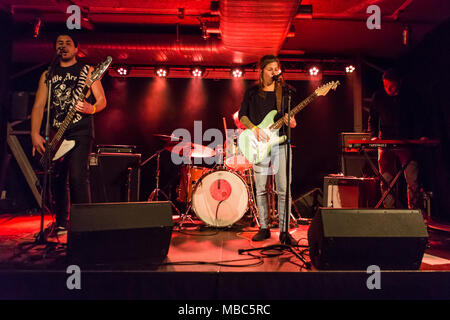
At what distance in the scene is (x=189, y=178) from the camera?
5.18 meters

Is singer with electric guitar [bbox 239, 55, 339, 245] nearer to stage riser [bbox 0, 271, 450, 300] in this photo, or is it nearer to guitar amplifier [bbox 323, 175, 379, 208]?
stage riser [bbox 0, 271, 450, 300]

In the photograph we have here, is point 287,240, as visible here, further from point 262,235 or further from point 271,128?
point 271,128

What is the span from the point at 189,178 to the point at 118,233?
2.83m

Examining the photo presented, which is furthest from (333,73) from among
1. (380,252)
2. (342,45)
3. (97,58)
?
(380,252)

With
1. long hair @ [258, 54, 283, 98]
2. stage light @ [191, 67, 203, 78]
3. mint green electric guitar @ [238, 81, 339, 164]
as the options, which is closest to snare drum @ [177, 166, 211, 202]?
mint green electric guitar @ [238, 81, 339, 164]

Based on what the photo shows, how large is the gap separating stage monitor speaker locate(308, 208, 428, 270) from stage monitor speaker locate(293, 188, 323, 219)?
14.4ft

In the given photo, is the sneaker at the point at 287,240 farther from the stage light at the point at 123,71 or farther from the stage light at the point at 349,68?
the stage light at the point at 123,71

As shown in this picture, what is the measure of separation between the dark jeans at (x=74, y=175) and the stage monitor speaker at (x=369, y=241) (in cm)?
246

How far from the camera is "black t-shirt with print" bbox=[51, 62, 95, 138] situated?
3.24m

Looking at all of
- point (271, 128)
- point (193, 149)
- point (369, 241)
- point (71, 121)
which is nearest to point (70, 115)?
point (71, 121)

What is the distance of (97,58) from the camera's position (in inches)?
252

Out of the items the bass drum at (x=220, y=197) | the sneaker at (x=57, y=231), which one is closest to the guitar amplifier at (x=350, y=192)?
the bass drum at (x=220, y=197)

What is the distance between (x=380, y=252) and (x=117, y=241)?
2.07 meters
